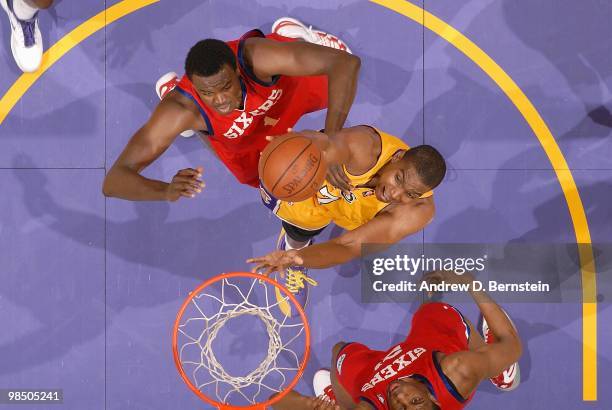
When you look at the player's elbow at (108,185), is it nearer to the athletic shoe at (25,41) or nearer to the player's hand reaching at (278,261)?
the player's hand reaching at (278,261)

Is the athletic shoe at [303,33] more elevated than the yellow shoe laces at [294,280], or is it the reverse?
the athletic shoe at [303,33]

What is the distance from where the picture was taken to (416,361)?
4.04m

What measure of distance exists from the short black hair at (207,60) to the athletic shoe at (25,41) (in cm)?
185

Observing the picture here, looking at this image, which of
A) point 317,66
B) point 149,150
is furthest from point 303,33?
point 149,150

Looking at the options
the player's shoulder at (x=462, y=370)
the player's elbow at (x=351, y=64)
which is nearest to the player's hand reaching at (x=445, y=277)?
the player's shoulder at (x=462, y=370)

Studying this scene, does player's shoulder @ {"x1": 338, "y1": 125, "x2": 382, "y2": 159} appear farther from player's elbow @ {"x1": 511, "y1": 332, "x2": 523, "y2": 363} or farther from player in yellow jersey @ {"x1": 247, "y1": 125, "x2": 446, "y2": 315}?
player's elbow @ {"x1": 511, "y1": 332, "x2": 523, "y2": 363}

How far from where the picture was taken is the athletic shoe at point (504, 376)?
4.55 metres

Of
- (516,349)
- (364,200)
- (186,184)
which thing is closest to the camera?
(186,184)

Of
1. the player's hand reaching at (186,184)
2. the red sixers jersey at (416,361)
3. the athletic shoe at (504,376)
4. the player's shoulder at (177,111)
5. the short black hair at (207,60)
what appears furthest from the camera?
the athletic shoe at (504,376)

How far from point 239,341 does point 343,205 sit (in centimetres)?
140

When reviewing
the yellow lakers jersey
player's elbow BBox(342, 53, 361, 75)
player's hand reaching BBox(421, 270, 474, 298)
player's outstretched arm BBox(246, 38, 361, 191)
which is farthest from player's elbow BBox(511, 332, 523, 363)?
player's elbow BBox(342, 53, 361, 75)

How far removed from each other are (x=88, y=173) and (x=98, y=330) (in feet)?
3.74

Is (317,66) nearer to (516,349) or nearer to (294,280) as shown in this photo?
(294,280)

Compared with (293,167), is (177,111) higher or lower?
lower
